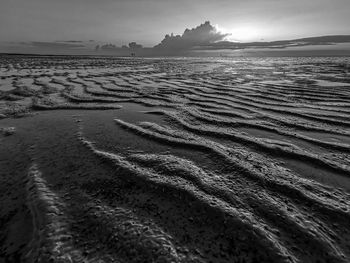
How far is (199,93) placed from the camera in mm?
8055

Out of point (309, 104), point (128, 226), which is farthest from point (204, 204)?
point (309, 104)

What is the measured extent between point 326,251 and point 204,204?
939 mm

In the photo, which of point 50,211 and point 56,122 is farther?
point 56,122

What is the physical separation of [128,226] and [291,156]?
237 cm

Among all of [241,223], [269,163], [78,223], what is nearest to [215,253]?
[241,223]

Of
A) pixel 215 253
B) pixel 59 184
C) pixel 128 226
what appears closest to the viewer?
pixel 215 253

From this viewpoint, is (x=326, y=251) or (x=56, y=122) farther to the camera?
(x=56, y=122)

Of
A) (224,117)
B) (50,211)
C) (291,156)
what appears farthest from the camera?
(224,117)

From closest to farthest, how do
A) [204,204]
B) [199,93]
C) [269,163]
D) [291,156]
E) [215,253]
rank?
[215,253] → [204,204] → [269,163] → [291,156] → [199,93]

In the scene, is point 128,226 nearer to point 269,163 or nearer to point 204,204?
point 204,204

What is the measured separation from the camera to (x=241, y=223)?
193cm

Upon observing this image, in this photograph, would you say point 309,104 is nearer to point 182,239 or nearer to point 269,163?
point 269,163

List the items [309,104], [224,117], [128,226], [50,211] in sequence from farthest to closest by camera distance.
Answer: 1. [309,104]
2. [224,117]
3. [50,211]
4. [128,226]

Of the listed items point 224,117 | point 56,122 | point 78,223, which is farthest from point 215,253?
point 56,122
